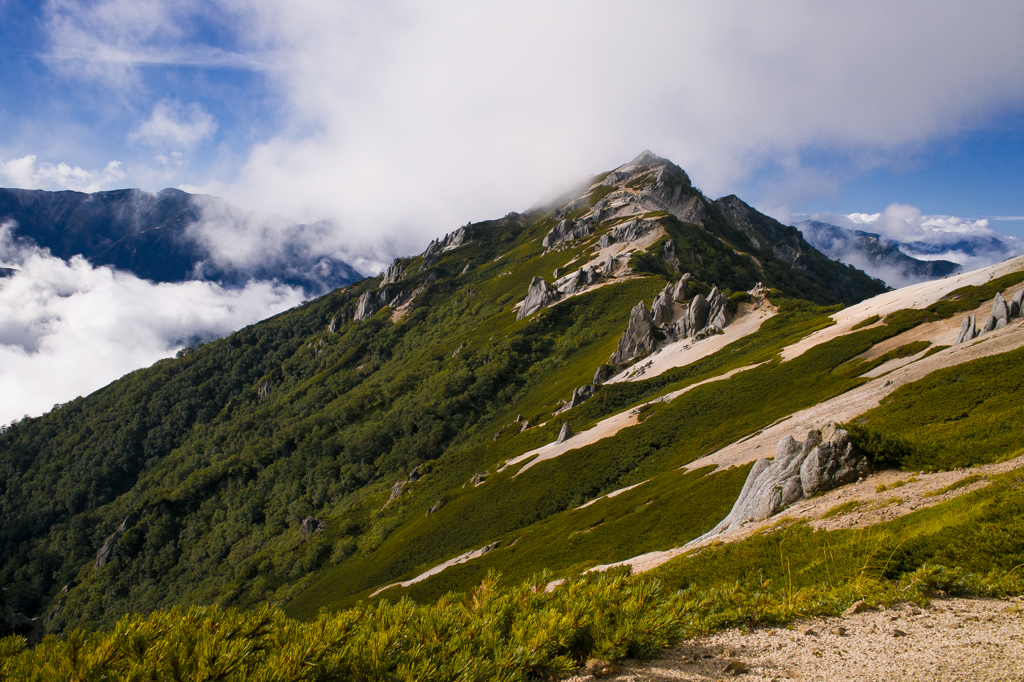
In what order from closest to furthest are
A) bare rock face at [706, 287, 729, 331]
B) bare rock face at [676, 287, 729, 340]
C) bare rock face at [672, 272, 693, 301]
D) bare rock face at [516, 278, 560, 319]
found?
bare rock face at [706, 287, 729, 331] → bare rock face at [676, 287, 729, 340] → bare rock face at [672, 272, 693, 301] → bare rock face at [516, 278, 560, 319]

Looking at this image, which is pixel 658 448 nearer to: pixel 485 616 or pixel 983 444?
pixel 983 444

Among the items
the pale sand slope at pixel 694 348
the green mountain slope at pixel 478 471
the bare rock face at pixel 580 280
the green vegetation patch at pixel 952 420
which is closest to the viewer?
the green vegetation patch at pixel 952 420

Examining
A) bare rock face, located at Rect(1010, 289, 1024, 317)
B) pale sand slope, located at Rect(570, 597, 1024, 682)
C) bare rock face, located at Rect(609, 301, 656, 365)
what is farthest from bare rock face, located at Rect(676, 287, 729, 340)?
pale sand slope, located at Rect(570, 597, 1024, 682)

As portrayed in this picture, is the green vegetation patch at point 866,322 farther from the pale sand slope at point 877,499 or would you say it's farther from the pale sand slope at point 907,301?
the pale sand slope at point 877,499

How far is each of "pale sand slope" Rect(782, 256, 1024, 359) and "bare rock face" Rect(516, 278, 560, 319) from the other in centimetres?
9581

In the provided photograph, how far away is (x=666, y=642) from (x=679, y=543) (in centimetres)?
2083

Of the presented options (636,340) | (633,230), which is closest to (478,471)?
(636,340)

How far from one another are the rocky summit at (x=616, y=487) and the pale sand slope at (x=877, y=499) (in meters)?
0.15

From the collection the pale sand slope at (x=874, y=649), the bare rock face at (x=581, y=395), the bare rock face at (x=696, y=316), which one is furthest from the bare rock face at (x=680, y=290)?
the pale sand slope at (x=874, y=649)

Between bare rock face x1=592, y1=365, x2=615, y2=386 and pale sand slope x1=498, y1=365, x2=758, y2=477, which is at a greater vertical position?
bare rock face x1=592, y1=365, x2=615, y2=386

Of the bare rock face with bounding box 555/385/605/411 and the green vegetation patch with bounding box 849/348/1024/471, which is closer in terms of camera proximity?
the green vegetation patch with bounding box 849/348/1024/471

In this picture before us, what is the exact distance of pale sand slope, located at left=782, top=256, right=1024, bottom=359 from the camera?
172ft

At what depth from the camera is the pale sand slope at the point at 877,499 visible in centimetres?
1592

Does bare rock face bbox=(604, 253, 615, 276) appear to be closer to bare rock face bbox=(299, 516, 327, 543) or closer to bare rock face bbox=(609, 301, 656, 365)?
bare rock face bbox=(609, 301, 656, 365)
